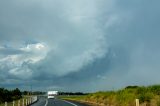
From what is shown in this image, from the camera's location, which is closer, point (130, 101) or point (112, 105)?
point (130, 101)

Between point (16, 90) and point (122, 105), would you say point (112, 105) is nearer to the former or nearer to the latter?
point (122, 105)

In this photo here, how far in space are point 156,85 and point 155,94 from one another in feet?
12.8

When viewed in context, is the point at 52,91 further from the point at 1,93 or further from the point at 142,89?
the point at 142,89

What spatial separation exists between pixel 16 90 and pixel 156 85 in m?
83.9

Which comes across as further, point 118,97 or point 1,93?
point 1,93

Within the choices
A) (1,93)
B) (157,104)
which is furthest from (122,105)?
(1,93)

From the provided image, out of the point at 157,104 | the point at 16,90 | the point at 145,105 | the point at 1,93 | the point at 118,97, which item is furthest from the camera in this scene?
the point at 16,90

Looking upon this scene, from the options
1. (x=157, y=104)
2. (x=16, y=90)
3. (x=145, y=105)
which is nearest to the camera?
(x=157, y=104)

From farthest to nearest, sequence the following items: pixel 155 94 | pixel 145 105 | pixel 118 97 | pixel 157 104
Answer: pixel 118 97 → pixel 155 94 → pixel 145 105 → pixel 157 104

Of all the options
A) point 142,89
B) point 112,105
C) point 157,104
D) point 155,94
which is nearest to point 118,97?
point 112,105

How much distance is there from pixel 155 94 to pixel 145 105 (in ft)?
10.4

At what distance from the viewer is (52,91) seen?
120 metres

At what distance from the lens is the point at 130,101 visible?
129ft

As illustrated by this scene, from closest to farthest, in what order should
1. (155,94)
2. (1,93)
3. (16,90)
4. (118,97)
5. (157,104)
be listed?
1. (157,104)
2. (155,94)
3. (118,97)
4. (1,93)
5. (16,90)
